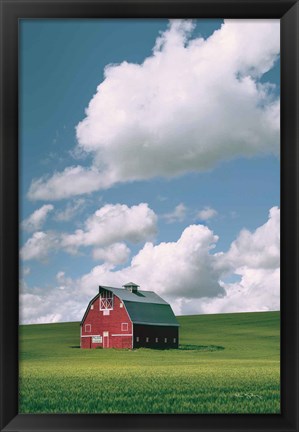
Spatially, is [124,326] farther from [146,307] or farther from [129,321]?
[146,307]

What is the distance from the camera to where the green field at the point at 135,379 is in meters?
2.70

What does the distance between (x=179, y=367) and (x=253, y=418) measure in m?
1.61

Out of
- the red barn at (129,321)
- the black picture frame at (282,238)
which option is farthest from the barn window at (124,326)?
the black picture frame at (282,238)

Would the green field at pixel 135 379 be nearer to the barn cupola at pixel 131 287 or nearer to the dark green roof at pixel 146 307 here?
the dark green roof at pixel 146 307

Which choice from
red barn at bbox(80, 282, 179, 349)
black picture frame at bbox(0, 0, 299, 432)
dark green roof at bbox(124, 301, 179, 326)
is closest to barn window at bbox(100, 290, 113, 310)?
red barn at bbox(80, 282, 179, 349)

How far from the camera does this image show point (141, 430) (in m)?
2.41

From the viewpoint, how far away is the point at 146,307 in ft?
15.1

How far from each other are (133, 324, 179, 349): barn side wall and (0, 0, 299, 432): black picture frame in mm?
1644

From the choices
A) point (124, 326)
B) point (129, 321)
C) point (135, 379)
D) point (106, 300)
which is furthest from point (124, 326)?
point (135, 379)

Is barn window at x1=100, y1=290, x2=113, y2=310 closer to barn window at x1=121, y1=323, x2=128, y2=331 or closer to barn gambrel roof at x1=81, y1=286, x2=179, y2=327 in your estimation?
barn gambrel roof at x1=81, y1=286, x2=179, y2=327

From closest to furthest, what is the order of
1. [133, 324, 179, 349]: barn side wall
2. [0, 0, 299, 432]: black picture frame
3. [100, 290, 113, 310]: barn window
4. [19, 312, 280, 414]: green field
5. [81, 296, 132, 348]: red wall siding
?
[0, 0, 299, 432]: black picture frame → [19, 312, 280, 414]: green field → [81, 296, 132, 348]: red wall siding → [133, 324, 179, 349]: barn side wall → [100, 290, 113, 310]: barn window

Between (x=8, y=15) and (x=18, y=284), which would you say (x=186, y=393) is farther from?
(x=8, y=15)

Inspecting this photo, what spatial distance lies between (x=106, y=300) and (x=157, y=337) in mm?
723

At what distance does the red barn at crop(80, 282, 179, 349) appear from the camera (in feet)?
13.3
